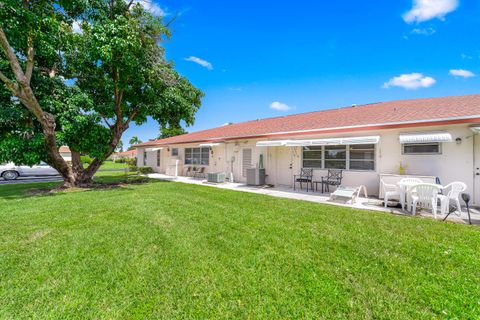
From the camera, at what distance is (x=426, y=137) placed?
816cm

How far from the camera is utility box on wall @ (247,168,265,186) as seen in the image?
13.3m

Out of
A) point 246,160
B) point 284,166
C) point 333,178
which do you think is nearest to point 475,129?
point 333,178

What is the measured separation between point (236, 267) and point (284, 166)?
10.0 metres

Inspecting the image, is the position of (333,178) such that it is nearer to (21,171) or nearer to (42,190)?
(42,190)

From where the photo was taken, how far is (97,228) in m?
5.47

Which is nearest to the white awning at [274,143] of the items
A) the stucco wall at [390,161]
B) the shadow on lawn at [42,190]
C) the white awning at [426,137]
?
the stucco wall at [390,161]

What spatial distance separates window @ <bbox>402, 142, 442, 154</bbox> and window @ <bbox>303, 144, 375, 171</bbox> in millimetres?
1292

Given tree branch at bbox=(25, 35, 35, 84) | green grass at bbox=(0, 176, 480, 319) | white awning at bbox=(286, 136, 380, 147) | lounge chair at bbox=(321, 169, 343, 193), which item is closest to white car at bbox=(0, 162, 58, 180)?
tree branch at bbox=(25, 35, 35, 84)

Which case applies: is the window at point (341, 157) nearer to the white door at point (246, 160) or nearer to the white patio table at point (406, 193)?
the white patio table at point (406, 193)

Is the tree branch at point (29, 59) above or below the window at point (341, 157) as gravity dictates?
above

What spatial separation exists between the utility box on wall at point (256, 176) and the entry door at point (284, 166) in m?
0.98

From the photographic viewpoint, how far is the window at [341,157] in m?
10.3

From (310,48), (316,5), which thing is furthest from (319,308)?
(310,48)

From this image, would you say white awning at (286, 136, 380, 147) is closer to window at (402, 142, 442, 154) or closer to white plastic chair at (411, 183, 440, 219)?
window at (402, 142, 442, 154)
